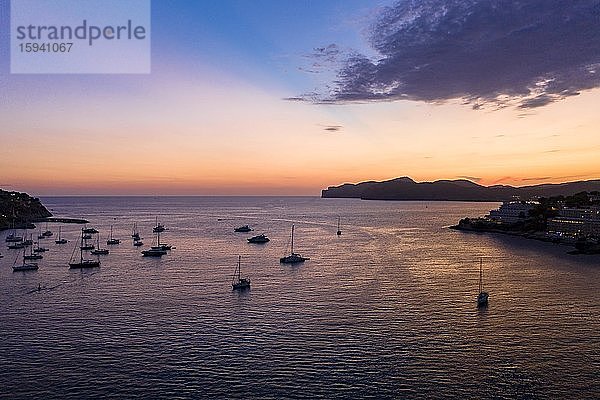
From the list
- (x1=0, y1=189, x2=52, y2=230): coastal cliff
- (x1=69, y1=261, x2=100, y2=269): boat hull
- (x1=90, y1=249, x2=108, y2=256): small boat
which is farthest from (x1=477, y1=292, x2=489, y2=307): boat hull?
(x1=0, y1=189, x2=52, y2=230): coastal cliff

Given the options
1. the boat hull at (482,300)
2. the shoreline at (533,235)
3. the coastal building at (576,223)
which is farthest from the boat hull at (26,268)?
the coastal building at (576,223)

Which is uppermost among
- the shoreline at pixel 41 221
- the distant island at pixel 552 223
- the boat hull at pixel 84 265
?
the distant island at pixel 552 223

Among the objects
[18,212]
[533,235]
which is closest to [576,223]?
[533,235]

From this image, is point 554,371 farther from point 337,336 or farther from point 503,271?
point 503,271

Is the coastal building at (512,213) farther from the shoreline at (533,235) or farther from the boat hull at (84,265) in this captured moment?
the boat hull at (84,265)

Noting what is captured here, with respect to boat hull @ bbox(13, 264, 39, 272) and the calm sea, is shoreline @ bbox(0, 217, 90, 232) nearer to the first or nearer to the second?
boat hull @ bbox(13, 264, 39, 272)
